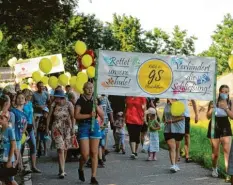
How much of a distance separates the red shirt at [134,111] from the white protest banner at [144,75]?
354cm

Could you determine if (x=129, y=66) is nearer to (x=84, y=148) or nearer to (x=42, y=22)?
(x=84, y=148)

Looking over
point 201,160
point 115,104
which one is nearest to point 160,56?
point 201,160

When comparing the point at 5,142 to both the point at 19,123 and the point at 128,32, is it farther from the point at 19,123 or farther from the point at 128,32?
the point at 128,32

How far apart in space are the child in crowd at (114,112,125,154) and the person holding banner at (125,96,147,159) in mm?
649

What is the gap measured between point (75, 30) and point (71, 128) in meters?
50.4

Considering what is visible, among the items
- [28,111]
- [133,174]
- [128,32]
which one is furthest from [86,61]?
[128,32]

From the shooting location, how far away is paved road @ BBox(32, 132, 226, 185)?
898cm

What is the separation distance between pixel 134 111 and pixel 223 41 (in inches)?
2594

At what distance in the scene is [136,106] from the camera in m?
12.7

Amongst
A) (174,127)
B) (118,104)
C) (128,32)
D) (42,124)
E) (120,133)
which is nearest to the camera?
(174,127)

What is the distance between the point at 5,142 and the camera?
6.59 metres

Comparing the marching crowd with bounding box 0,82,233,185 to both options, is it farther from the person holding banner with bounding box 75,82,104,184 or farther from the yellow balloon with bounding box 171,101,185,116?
the yellow balloon with bounding box 171,101,185,116

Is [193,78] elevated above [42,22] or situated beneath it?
situated beneath

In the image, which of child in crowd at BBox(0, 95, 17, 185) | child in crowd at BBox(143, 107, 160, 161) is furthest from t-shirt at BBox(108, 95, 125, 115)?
child in crowd at BBox(0, 95, 17, 185)
